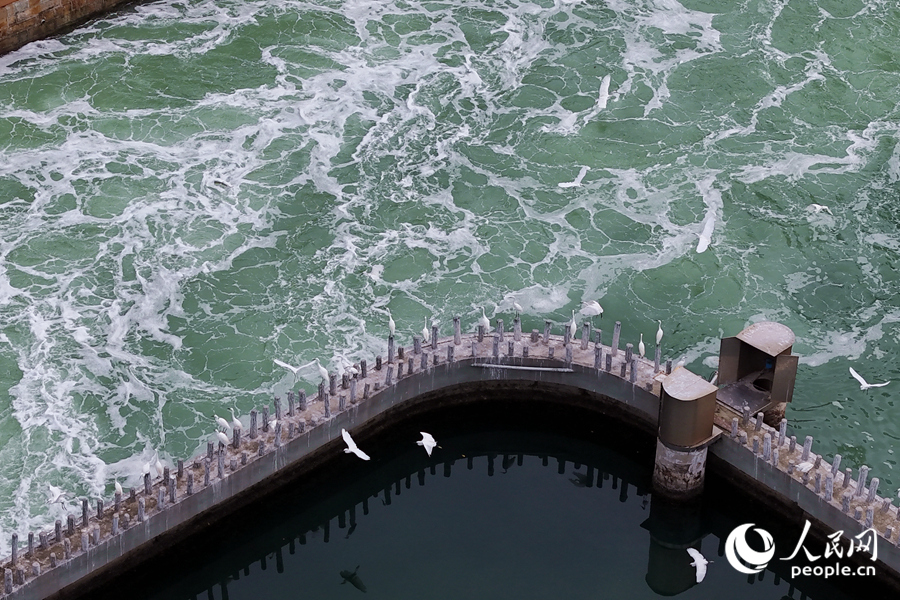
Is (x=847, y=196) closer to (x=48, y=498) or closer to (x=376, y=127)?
(x=376, y=127)

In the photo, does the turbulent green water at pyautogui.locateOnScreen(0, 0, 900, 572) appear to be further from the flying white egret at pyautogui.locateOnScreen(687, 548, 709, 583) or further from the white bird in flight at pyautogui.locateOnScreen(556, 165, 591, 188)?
the flying white egret at pyautogui.locateOnScreen(687, 548, 709, 583)

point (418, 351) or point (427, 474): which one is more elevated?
point (418, 351)

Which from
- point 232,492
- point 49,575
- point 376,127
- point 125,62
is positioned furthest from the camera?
point 125,62

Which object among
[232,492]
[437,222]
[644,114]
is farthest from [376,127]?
[232,492]

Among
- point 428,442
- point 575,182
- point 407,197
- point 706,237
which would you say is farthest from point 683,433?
point 407,197

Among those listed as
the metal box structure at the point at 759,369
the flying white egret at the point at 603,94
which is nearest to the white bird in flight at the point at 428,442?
the metal box structure at the point at 759,369

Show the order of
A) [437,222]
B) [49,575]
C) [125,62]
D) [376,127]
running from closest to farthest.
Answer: [49,575]
[437,222]
[376,127]
[125,62]
